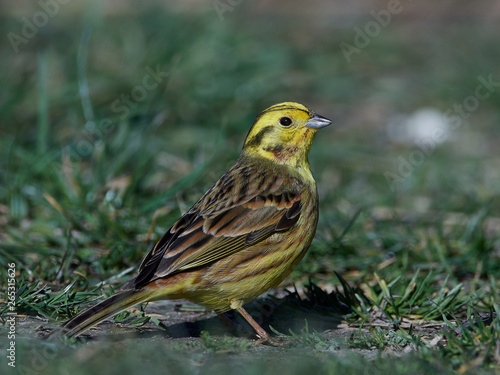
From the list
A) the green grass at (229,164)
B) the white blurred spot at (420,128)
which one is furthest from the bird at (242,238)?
the white blurred spot at (420,128)

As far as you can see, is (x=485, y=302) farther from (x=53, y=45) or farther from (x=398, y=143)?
(x=53, y=45)

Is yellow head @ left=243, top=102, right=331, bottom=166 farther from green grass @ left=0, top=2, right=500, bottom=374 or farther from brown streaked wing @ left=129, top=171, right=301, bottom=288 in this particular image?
green grass @ left=0, top=2, right=500, bottom=374

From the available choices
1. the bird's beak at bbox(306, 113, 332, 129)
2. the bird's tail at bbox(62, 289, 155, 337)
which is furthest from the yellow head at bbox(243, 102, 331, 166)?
the bird's tail at bbox(62, 289, 155, 337)

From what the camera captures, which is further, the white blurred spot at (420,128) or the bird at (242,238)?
the white blurred spot at (420,128)

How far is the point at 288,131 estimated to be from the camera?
489 cm

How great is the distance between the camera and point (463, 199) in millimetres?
7133

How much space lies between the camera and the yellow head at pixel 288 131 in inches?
192

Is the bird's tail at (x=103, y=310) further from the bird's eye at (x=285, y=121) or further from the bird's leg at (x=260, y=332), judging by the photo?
the bird's eye at (x=285, y=121)

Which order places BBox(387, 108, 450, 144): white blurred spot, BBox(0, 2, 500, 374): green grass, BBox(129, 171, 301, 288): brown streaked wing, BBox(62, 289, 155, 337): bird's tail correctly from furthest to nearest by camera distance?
1. BBox(387, 108, 450, 144): white blurred spot
2. BBox(129, 171, 301, 288): brown streaked wing
3. BBox(0, 2, 500, 374): green grass
4. BBox(62, 289, 155, 337): bird's tail

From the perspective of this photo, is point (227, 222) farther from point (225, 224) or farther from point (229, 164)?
point (229, 164)

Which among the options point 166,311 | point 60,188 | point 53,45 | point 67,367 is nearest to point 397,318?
point 166,311

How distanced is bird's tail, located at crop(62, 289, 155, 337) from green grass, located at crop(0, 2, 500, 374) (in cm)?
9

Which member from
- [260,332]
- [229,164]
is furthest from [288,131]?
[229,164]

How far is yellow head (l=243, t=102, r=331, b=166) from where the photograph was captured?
488 centimetres
